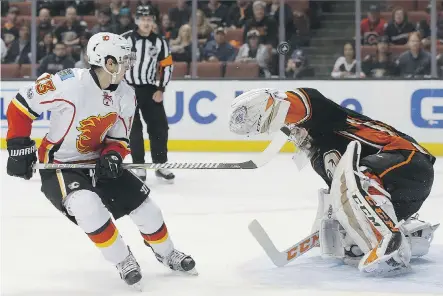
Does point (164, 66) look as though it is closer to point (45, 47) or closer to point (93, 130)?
point (45, 47)

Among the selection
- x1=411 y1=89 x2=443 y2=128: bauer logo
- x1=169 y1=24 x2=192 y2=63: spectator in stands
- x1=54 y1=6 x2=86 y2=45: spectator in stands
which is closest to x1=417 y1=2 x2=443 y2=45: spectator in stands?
x1=411 y1=89 x2=443 y2=128: bauer logo

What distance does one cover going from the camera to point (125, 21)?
7.87 metres

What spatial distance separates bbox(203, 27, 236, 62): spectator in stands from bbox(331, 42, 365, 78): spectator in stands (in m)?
0.82

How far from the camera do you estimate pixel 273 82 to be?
7.42 meters

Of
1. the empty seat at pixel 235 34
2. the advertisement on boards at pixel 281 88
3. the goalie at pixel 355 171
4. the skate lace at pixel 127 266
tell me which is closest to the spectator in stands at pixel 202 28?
the empty seat at pixel 235 34

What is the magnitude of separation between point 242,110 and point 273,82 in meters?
4.17

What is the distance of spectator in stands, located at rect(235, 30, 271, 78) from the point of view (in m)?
7.47

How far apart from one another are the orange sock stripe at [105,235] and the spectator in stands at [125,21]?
15.9 feet

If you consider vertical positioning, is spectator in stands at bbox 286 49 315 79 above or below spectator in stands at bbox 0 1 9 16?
below

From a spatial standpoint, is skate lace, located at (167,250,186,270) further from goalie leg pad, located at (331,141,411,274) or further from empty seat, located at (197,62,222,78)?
empty seat, located at (197,62,222,78)

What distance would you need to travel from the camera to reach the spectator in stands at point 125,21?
785 centimetres

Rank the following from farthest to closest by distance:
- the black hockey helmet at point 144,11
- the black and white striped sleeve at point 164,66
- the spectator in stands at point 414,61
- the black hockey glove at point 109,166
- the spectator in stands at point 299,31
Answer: the spectator in stands at point 299,31, the spectator in stands at point 414,61, the black and white striped sleeve at point 164,66, the black hockey helmet at point 144,11, the black hockey glove at point 109,166

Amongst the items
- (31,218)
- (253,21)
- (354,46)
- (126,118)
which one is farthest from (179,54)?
(126,118)

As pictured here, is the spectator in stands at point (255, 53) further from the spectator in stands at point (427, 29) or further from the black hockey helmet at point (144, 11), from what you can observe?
the black hockey helmet at point (144, 11)
